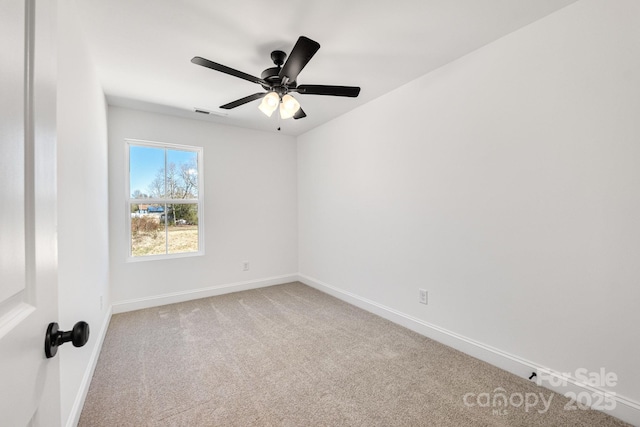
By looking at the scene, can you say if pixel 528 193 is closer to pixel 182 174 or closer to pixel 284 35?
pixel 284 35

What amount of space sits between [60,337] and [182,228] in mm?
3427

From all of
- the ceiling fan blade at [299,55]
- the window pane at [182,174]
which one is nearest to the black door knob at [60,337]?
the ceiling fan blade at [299,55]

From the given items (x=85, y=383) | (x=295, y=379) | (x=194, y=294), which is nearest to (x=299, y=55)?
(x=295, y=379)

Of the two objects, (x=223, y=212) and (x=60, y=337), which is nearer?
(x=60, y=337)

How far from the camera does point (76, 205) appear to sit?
1.76 m

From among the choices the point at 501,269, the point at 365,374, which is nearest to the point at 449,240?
the point at 501,269

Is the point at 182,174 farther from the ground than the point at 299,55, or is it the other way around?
the point at 299,55

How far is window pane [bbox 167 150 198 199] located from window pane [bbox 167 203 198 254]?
0.54 ft

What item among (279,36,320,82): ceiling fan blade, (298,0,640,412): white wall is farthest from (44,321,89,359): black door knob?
(298,0,640,412): white wall

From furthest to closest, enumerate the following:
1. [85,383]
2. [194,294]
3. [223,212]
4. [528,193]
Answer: [223,212] < [194,294] < [528,193] < [85,383]

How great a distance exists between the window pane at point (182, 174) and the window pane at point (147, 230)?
285 mm

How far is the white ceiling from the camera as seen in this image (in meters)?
1.78

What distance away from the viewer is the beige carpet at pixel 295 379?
1667 mm

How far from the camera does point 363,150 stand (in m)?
3.36
